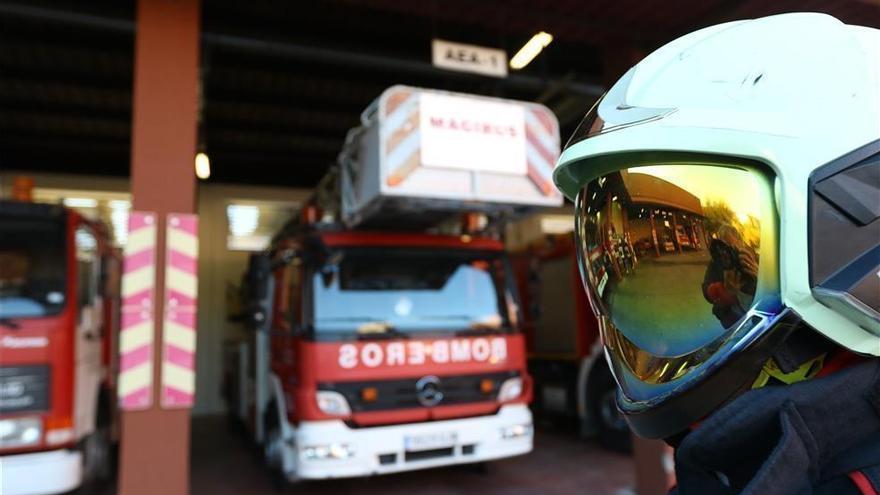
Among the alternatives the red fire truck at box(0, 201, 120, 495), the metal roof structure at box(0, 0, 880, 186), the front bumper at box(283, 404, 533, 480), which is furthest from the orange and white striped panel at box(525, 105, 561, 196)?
the red fire truck at box(0, 201, 120, 495)

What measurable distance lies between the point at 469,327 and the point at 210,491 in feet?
9.44

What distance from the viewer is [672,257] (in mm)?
1011

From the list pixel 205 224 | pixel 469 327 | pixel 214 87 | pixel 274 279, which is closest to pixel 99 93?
pixel 214 87

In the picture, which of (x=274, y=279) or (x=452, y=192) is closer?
(x=452, y=192)

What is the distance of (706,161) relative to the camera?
942 mm

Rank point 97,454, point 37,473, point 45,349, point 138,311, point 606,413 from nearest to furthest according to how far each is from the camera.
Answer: point 138,311 → point 37,473 → point 45,349 → point 97,454 → point 606,413

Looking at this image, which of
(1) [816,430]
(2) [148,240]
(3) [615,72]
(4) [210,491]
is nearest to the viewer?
(1) [816,430]

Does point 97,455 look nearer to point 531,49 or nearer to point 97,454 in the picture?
point 97,454

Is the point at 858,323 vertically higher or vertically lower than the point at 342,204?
lower

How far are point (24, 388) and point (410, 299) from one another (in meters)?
2.71

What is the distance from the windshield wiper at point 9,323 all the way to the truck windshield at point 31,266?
0.14 ft

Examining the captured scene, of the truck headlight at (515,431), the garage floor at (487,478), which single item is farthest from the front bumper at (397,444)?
the garage floor at (487,478)

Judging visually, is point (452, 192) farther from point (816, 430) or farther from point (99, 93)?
point (99, 93)

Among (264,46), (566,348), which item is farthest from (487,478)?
(264,46)
